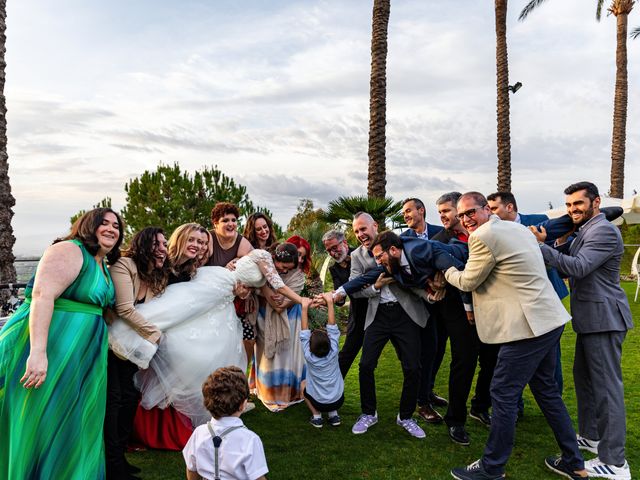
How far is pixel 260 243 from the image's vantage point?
5473mm

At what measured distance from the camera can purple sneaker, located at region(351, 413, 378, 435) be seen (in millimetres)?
4731

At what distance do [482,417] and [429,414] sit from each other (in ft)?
1.61

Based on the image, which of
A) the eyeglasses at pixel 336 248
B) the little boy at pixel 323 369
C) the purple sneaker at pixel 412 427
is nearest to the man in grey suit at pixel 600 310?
the purple sneaker at pixel 412 427

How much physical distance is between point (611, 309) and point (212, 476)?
9.65 ft

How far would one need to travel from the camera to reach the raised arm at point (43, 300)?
2988mm

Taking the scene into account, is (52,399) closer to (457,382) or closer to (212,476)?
(212,476)

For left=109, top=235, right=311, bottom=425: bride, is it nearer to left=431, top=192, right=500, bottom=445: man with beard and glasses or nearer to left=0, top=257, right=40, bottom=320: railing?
left=431, top=192, right=500, bottom=445: man with beard and glasses

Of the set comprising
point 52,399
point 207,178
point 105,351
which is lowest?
point 52,399

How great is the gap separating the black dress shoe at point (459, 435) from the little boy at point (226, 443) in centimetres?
223

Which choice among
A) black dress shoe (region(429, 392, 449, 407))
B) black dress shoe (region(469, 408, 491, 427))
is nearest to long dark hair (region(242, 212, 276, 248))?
black dress shoe (region(429, 392, 449, 407))

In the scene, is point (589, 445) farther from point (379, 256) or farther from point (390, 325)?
point (379, 256)

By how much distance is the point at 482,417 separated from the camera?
16.4ft

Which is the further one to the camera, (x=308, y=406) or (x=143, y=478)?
(x=308, y=406)

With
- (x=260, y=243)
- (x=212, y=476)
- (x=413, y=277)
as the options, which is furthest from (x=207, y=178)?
(x=212, y=476)
